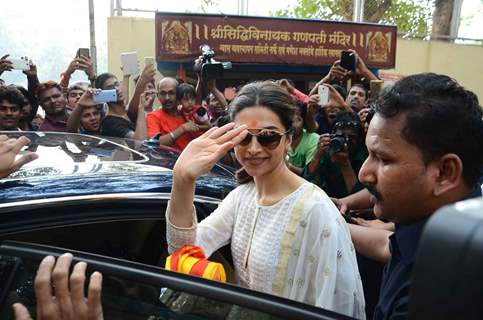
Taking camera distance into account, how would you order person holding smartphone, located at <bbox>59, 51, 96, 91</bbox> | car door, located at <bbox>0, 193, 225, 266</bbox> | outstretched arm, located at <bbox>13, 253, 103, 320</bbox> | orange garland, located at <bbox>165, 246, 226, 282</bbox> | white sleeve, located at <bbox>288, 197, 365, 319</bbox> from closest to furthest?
outstretched arm, located at <bbox>13, 253, 103, 320</bbox>
orange garland, located at <bbox>165, 246, 226, 282</bbox>
white sleeve, located at <bbox>288, 197, 365, 319</bbox>
car door, located at <bbox>0, 193, 225, 266</bbox>
person holding smartphone, located at <bbox>59, 51, 96, 91</bbox>

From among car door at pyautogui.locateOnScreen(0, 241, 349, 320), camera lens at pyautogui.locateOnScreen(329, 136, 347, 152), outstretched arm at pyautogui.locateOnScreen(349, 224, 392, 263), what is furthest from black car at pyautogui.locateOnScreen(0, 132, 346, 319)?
camera lens at pyautogui.locateOnScreen(329, 136, 347, 152)

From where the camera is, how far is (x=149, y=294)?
1139 millimetres

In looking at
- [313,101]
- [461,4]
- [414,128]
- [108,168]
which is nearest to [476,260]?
[414,128]

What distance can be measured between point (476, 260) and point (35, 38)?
54.7ft

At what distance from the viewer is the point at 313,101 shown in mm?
4008

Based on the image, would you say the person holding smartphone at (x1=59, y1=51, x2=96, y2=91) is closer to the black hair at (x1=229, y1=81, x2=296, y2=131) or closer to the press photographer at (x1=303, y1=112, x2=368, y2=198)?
the press photographer at (x1=303, y1=112, x2=368, y2=198)

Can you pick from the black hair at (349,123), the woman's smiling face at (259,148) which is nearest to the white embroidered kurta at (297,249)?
the woman's smiling face at (259,148)

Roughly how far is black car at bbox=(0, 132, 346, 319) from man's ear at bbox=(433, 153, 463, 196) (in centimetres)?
39

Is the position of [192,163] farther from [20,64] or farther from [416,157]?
[20,64]

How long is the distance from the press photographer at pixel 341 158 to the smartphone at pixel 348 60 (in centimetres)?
107

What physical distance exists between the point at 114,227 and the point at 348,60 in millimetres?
2982

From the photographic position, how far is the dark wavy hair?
1.76 m

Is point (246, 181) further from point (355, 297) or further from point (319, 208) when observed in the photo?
point (355, 297)

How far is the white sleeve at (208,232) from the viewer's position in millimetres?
1679
